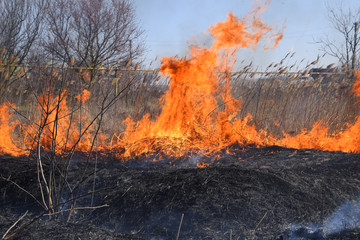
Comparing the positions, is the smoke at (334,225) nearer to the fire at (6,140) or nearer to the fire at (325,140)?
the fire at (325,140)

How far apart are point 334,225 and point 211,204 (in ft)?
3.53

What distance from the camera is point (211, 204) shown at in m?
3.08

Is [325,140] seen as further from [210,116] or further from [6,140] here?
[6,140]

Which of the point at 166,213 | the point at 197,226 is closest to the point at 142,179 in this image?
the point at 166,213

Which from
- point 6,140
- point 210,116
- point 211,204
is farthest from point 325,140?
point 6,140

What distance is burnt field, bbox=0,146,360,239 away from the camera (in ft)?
9.46

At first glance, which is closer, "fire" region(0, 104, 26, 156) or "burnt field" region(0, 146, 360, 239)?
"burnt field" region(0, 146, 360, 239)

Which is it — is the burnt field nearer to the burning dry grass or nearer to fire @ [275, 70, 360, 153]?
the burning dry grass

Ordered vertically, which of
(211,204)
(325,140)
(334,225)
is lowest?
(334,225)

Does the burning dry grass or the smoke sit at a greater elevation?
the burning dry grass

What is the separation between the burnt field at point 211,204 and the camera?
9.46 ft

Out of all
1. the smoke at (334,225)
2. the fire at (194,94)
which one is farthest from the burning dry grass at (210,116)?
the smoke at (334,225)

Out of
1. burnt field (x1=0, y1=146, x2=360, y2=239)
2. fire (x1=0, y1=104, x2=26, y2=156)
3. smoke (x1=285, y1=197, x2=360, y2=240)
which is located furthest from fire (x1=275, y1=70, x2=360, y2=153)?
fire (x1=0, y1=104, x2=26, y2=156)

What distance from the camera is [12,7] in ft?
38.0
